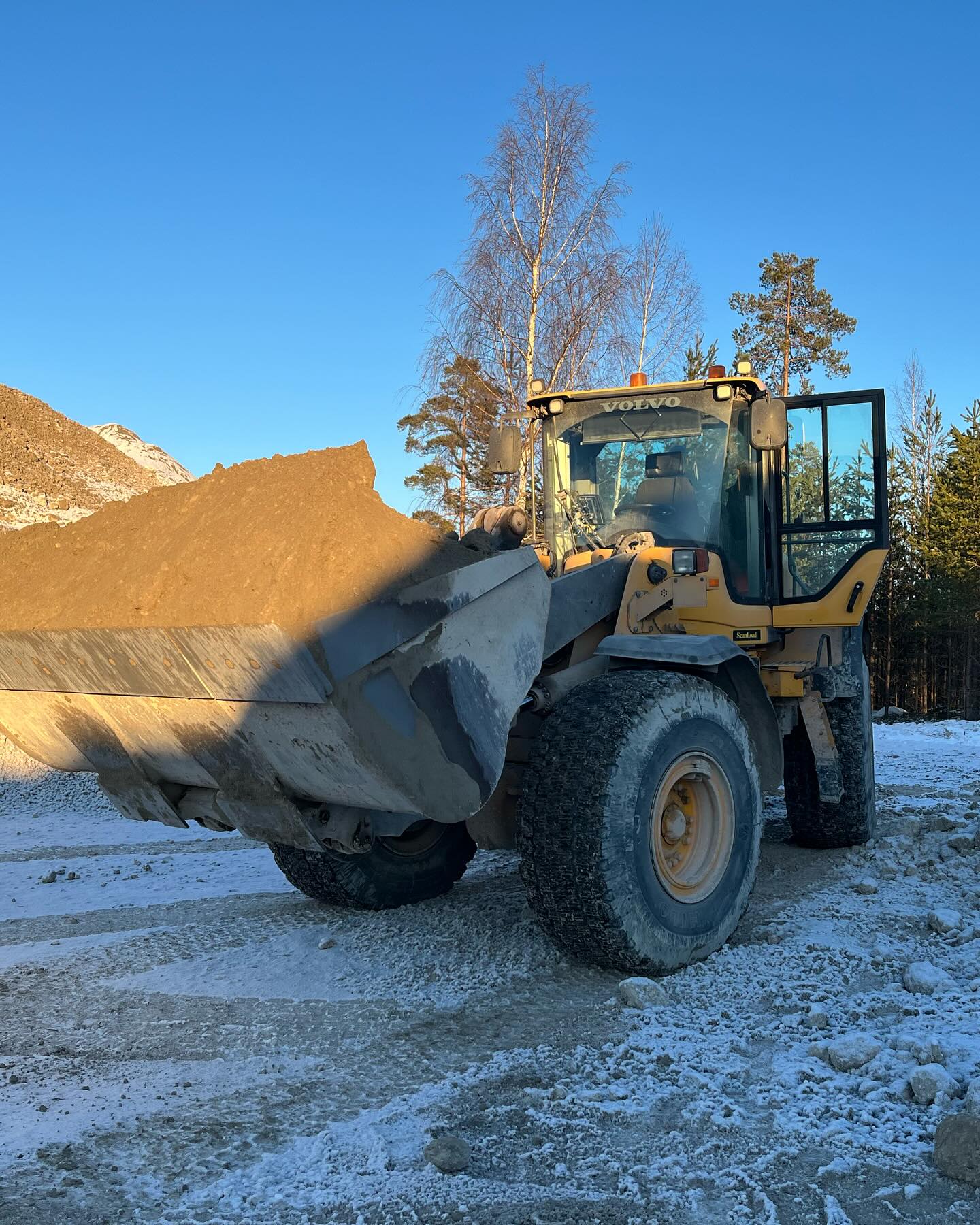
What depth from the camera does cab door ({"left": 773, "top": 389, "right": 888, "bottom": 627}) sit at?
5.91 metres

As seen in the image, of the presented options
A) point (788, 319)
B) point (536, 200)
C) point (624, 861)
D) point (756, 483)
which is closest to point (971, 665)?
point (788, 319)

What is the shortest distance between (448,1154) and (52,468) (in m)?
42.5

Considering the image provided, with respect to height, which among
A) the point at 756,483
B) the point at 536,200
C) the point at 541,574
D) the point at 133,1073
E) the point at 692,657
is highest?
the point at 536,200

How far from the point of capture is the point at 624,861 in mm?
3854

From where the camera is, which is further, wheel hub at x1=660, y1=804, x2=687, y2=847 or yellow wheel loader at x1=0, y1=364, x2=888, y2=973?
wheel hub at x1=660, y1=804, x2=687, y2=847

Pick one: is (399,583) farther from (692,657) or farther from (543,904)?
(692,657)

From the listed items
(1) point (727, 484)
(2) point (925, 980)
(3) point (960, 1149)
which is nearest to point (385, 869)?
(2) point (925, 980)

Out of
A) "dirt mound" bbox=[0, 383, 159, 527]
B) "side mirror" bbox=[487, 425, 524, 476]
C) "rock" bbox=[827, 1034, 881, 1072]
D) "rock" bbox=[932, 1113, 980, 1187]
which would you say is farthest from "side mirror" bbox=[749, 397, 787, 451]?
"dirt mound" bbox=[0, 383, 159, 527]

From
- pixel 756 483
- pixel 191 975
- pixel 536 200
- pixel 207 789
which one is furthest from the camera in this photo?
pixel 536 200

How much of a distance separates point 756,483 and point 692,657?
5.59 feet

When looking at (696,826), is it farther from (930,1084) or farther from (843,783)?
(843,783)

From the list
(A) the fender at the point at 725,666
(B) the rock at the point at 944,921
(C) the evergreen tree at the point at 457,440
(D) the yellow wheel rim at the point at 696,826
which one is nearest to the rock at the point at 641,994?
(D) the yellow wheel rim at the point at 696,826

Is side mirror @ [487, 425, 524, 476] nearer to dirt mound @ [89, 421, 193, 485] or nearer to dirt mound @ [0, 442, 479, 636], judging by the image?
dirt mound @ [0, 442, 479, 636]

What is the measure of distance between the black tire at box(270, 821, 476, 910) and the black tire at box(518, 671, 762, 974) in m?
1.12
